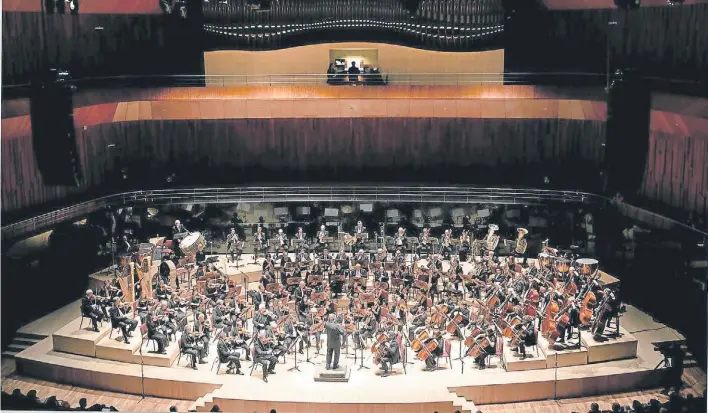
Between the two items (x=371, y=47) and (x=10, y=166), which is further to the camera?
(x=371, y=47)

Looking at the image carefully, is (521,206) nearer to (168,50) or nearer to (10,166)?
(168,50)

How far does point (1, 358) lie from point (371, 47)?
28.7 feet

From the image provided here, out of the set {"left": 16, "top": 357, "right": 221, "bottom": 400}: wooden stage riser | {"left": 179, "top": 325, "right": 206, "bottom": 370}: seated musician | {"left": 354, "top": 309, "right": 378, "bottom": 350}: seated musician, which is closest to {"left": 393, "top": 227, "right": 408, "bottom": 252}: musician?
{"left": 354, "top": 309, "right": 378, "bottom": 350}: seated musician

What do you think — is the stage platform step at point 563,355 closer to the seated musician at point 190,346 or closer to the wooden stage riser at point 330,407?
the wooden stage riser at point 330,407

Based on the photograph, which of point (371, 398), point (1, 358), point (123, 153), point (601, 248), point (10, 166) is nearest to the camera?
point (371, 398)

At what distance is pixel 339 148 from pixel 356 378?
6213mm

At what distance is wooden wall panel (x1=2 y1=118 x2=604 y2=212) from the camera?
1581 centimetres

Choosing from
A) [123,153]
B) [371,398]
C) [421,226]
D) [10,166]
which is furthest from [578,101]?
[10,166]

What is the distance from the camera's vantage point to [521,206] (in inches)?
599

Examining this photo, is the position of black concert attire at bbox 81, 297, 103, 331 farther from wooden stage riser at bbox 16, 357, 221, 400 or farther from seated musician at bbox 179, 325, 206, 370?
seated musician at bbox 179, 325, 206, 370

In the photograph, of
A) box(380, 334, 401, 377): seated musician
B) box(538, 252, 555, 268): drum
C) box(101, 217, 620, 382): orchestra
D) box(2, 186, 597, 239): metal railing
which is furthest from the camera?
box(2, 186, 597, 239): metal railing

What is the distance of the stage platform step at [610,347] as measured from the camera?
11.4 metres

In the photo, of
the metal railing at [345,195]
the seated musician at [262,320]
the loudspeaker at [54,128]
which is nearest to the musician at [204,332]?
the seated musician at [262,320]

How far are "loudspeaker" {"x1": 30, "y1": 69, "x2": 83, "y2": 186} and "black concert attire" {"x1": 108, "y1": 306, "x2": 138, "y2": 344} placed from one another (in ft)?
7.00
